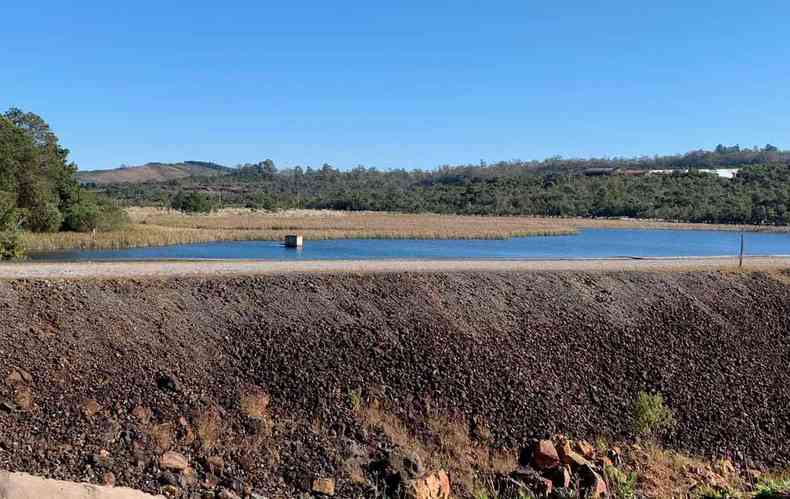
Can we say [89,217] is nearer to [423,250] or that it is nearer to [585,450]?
[423,250]

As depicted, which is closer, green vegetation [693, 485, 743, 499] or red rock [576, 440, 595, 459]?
green vegetation [693, 485, 743, 499]

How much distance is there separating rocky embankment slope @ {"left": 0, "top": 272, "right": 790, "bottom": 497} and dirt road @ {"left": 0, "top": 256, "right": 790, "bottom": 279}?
1.20 m

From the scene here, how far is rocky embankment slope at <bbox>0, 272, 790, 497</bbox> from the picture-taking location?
14.0 meters

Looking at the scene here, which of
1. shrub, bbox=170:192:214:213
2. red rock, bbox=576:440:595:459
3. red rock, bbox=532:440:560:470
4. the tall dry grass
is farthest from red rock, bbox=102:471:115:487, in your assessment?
shrub, bbox=170:192:214:213

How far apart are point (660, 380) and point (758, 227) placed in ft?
277

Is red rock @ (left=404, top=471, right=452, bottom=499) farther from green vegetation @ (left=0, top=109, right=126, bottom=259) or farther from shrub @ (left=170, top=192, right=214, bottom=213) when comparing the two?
shrub @ (left=170, top=192, right=214, bottom=213)

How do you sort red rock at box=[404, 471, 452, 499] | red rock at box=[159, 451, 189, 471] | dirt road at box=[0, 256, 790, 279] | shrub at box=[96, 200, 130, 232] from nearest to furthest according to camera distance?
red rock at box=[159, 451, 189, 471]
red rock at box=[404, 471, 452, 499]
dirt road at box=[0, 256, 790, 279]
shrub at box=[96, 200, 130, 232]

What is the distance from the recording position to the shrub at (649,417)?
1773cm

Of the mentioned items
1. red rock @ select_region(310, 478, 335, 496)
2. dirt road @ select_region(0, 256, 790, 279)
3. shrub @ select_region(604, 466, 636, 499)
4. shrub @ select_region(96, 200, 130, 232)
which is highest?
shrub @ select_region(96, 200, 130, 232)

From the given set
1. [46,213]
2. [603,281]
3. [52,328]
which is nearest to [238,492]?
[52,328]

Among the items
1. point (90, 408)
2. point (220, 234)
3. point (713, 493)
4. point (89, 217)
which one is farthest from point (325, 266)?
point (220, 234)

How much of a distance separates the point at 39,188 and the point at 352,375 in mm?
36691

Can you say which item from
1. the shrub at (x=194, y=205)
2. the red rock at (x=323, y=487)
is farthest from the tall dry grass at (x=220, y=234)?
the red rock at (x=323, y=487)

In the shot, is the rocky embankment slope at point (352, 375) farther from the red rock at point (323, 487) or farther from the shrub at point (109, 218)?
the shrub at point (109, 218)
